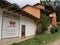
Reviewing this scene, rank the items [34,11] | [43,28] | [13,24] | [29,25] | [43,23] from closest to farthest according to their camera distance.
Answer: [13,24], [29,25], [43,28], [43,23], [34,11]

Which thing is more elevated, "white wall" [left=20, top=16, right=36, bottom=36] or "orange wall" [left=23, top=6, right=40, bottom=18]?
"orange wall" [left=23, top=6, right=40, bottom=18]

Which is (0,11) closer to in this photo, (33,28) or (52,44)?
(52,44)

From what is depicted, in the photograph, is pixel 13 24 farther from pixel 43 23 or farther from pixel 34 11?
pixel 34 11

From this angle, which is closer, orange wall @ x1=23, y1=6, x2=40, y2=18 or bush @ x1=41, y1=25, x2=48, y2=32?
bush @ x1=41, y1=25, x2=48, y2=32

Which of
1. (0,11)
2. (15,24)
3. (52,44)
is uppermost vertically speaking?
(0,11)

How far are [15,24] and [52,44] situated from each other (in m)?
4.45

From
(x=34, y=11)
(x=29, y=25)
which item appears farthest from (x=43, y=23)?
(x=29, y=25)

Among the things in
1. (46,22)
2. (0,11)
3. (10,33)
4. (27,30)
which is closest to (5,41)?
(10,33)

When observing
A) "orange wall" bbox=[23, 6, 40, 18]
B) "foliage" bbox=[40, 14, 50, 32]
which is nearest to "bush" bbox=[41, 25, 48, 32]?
"foliage" bbox=[40, 14, 50, 32]

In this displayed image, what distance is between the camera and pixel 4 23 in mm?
15273

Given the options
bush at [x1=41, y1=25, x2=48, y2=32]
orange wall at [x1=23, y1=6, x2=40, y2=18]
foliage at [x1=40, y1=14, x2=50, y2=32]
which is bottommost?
bush at [x1=41, y1=25, x2=48, y2=32]

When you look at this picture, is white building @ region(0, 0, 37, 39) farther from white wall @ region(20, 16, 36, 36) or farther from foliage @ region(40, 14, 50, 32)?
foliage @ region(40, 14, 50, 32)

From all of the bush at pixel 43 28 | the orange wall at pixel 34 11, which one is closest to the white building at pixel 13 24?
the bush at pixel 43 28

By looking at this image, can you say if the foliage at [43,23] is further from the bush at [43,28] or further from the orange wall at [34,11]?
the orange wall at [34,11]
